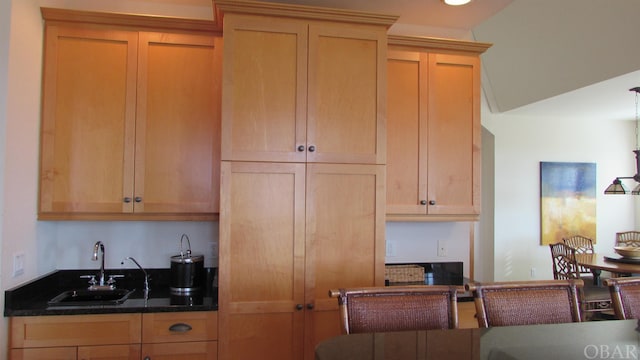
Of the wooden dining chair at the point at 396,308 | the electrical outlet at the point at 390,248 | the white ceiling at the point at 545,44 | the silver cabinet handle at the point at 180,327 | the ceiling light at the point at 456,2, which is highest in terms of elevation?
the white ceiling at the point at 545,44

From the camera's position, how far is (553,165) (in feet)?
19.0

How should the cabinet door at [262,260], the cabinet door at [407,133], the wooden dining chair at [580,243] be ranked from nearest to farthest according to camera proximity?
the cabinet door at [262,260], the cabinet door at [407,133], the wooden dining chair at [580,243]

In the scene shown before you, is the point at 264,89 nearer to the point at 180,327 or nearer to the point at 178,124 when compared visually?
the point at 178,124

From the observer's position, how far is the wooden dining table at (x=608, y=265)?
156 inches

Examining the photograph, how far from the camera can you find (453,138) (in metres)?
2.53

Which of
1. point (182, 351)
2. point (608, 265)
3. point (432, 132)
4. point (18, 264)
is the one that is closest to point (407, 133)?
point (432, 132)

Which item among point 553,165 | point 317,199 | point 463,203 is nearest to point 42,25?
point 317,199

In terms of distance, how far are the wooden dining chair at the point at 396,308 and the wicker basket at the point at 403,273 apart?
1017mm

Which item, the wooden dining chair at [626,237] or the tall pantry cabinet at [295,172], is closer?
the tall pantry cabinet at [295,172]

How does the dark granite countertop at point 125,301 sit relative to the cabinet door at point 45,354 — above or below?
above

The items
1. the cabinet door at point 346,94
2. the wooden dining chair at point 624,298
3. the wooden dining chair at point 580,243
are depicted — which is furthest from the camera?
the wooden dining chair at point 580,243

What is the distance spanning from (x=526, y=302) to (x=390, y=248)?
116cm

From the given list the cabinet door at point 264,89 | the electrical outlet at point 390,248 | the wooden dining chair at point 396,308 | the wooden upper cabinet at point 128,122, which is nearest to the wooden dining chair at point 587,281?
the electrical outlet at point 390,248

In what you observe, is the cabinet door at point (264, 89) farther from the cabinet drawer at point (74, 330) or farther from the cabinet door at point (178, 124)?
the cabinet drawer at point (74, 330)
